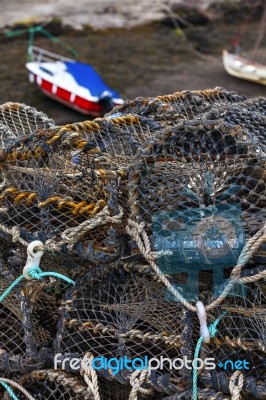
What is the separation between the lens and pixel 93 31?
36.6 feet

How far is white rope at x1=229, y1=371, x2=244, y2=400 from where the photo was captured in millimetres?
1643

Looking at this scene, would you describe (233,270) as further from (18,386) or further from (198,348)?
(18,386)

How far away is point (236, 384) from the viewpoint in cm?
167

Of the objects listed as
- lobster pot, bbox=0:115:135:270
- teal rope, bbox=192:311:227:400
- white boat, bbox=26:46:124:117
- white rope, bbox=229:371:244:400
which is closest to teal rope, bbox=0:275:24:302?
lobster pot, bbox=0:115:135:270

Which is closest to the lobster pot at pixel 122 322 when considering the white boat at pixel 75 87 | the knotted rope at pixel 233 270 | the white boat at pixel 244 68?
the knotted rope at pixel 233 270

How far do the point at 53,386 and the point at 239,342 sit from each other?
0.64 m

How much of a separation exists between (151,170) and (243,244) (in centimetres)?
40

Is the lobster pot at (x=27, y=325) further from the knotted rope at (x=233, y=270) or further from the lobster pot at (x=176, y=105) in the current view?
the lobster pot at (x=176, y=105)

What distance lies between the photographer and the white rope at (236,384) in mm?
1643

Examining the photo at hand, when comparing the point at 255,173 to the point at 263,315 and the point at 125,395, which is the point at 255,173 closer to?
the point at 263,315

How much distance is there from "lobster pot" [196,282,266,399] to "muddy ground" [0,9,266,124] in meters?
6.08

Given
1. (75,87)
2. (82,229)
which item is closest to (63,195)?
(82,229)

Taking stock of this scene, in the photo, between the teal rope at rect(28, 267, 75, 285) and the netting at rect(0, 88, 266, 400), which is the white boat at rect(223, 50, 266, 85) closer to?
the netting at rect(0, 88, 266, 400)

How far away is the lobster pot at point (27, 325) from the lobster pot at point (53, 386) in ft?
0.15
